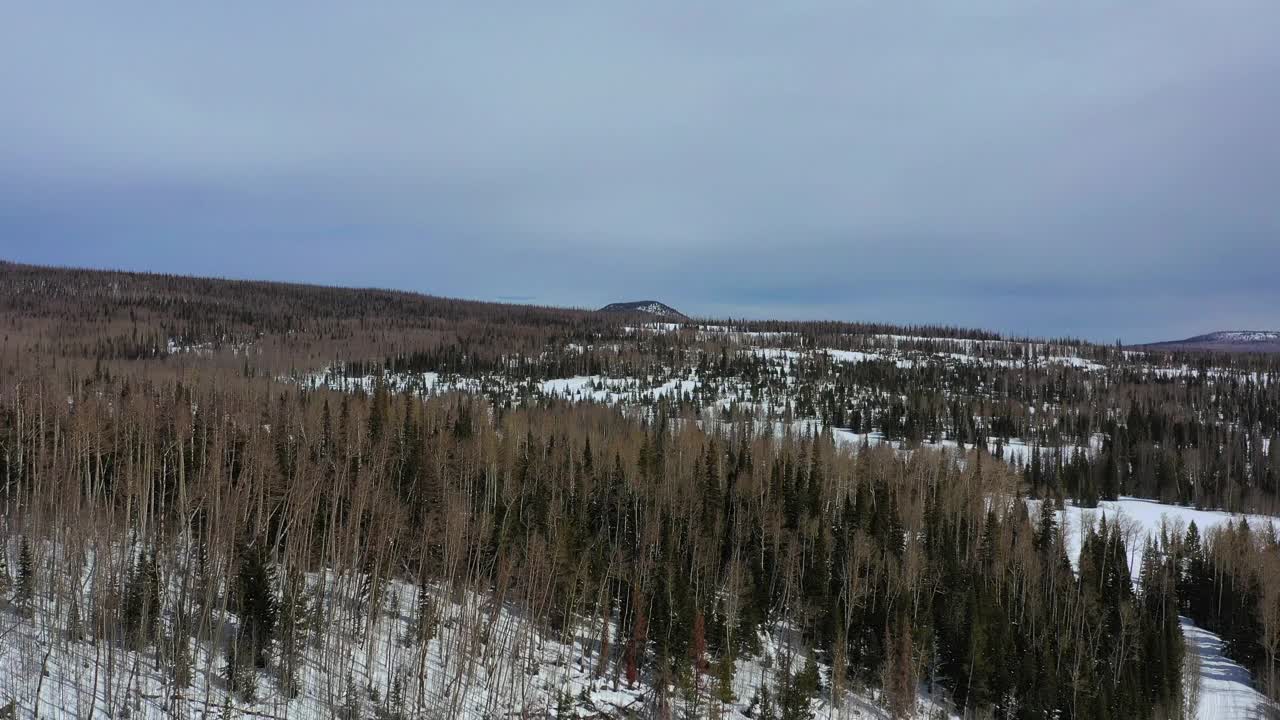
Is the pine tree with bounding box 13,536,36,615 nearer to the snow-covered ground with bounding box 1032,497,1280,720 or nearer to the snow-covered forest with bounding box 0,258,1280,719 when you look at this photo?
the snow-covered forest with bounding box 0,258,1280,719

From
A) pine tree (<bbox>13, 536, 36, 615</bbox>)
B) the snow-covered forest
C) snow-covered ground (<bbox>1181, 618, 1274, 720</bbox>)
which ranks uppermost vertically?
pine tree (<bbox>13, 536, 36, 615</bbox>)

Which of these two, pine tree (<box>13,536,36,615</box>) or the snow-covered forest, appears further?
the snow-covered forest

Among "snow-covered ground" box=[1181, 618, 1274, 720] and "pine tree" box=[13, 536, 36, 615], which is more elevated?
"pine tree" box=[13, 536, 36, 615]

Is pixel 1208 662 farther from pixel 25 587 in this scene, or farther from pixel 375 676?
pixel 25 587

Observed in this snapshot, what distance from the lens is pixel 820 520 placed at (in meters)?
79.0

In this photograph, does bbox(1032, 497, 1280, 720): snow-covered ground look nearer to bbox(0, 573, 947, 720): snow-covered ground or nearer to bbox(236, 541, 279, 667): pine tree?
bbox(0, 573, 947, 720): snow-covered ground

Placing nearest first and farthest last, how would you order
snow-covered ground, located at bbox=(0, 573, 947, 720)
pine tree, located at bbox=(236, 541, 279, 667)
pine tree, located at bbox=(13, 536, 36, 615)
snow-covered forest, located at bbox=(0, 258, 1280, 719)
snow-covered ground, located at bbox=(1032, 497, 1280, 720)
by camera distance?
snow-covered ground, located at bbox=(0, 573, 947, 720)
pine tree, located at bbox=(13, 536, 36, 615)
snow-covered forest, located at bbox=(0, 258, 1280, 719)
pine tree, located at bbox=(236, 541, 279, 667)
snow-covered ground, located at bbox=(1032, 497, 1280, 720)

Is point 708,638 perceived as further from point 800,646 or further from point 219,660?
point 219,660

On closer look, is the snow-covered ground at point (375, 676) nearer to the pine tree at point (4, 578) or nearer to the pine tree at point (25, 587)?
the pine tree at point (25, 587)

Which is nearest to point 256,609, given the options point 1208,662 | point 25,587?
point 25,587

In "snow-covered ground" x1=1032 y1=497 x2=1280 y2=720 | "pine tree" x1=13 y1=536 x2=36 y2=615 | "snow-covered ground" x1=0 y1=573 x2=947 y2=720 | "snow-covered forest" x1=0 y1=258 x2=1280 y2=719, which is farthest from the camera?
"snow-covered ground" x1=1032 y1=497 x2=1280 y2=720

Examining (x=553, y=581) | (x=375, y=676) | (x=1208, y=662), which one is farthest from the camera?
(x=1208, y=662)

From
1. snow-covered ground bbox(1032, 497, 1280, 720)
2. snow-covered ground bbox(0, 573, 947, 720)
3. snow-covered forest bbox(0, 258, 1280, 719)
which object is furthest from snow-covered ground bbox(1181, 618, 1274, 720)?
snow-covered ground bbox(0, 573, 947, 720)

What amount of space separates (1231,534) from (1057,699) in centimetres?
5273
